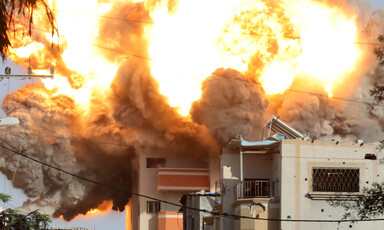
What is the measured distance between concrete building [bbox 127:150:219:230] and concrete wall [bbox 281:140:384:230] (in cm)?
3741

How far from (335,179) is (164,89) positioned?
32413mm

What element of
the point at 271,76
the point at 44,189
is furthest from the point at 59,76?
the point at 271,76

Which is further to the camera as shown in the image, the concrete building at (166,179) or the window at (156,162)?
the window at (156,162)

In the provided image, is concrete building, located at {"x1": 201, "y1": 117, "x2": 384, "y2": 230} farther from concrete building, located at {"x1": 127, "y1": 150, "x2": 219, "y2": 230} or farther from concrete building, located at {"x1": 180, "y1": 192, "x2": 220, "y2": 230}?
concrete building, located at {"x1": 127, "y1": 150, "x2": 219, "y2": 230}

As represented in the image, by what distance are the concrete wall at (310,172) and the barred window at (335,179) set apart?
0.25 meters

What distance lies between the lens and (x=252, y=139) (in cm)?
8562

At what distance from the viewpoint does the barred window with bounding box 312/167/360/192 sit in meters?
58.6

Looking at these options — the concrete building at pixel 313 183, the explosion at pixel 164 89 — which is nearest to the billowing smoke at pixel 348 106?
the explosion at pixel 164 89

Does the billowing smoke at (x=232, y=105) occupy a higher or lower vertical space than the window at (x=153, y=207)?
higher

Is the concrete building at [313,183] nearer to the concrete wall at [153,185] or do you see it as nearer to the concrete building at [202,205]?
the concrete building at [202,205]

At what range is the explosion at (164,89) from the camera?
287ft

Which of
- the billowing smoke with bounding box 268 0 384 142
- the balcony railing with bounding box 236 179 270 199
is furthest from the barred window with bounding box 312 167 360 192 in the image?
the billowing smoke with bounding box 268 0 384 142

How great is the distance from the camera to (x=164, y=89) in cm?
8900

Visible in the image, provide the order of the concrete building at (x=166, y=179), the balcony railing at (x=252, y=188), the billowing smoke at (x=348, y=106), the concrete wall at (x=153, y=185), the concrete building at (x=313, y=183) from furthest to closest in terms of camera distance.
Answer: the concrete wall at (x=153, y=185)
the concrete building at (x=166, y=179)
the billowing smoke at (x=348, y=106)
the balcony railing at (x=252, y=188)
the concrete building at (x=313, y=183)
